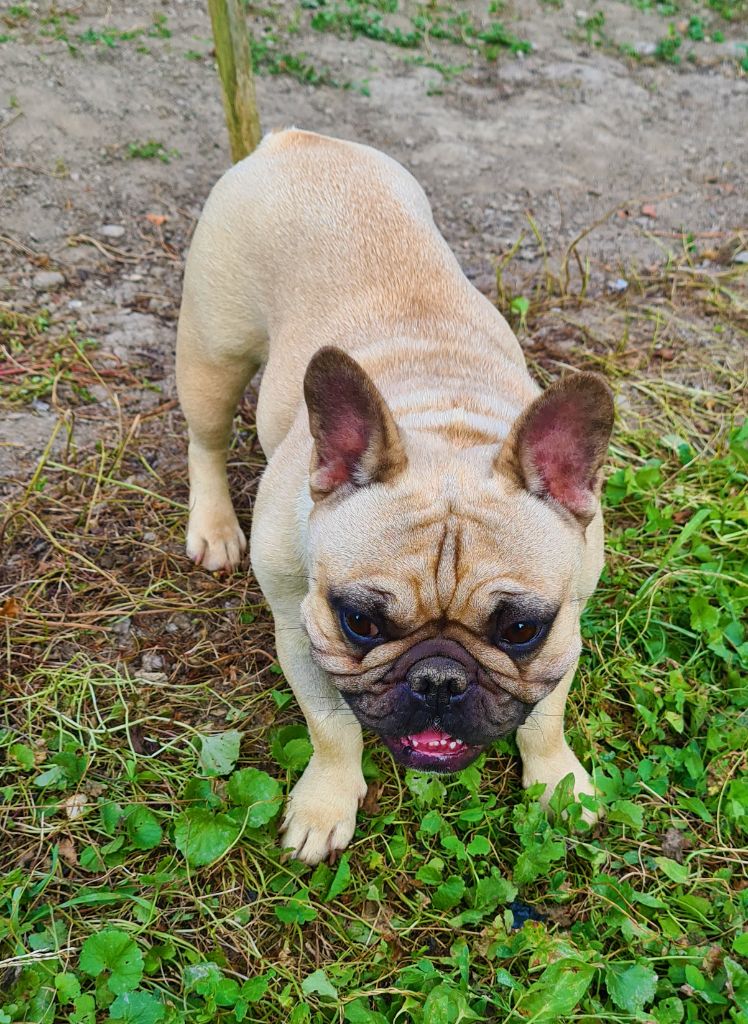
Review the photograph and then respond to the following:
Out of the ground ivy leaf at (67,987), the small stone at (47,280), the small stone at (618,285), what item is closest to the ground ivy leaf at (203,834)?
the ground ivy leaf at (67,987)

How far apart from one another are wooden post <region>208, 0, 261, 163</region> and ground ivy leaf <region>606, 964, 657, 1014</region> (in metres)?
4.48

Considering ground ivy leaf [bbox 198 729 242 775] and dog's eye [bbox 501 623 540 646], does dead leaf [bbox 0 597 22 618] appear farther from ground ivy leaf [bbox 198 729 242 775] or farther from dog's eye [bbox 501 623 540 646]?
dog's eye [bbox 501 623 540 646]

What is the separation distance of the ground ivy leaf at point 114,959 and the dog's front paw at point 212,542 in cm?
170

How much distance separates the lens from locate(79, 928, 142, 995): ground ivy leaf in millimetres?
2469

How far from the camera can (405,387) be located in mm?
2902

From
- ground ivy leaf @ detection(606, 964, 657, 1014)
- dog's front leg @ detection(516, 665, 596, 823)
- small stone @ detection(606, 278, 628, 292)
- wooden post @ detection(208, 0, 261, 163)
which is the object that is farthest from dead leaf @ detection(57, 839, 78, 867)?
small stone @ detection(606, 278, 628, 292)

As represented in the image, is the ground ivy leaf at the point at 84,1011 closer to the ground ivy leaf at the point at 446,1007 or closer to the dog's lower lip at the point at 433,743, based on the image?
the ground ivy leaf at the point at 446,1007

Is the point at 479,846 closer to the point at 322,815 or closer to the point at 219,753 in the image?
the point at 322,815

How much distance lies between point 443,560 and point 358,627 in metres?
0.31

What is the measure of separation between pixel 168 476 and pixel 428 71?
503 centimetres

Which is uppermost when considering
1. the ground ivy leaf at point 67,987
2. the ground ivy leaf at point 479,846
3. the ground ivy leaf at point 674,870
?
the ground ivy leaf at point 674,870

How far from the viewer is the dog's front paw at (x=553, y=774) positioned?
10.1 ft

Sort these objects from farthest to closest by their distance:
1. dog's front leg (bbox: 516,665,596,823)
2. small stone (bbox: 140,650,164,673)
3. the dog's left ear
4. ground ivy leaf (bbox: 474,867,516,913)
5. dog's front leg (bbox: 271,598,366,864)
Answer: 1. small stone (bbox: 140,650,164,673)
2. dog's front leg (bbox: 516,665,596,823)
3. dog's front leg (bbox: 271,598,366,864)
4. ground ivy leaf (bbox: 474,867,516,913)
5. the dog's left ear

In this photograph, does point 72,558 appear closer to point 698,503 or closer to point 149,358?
point 149,358
